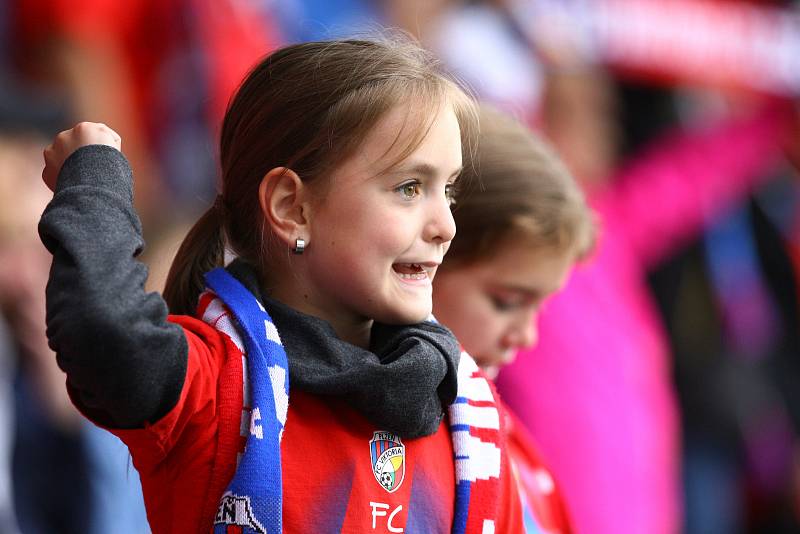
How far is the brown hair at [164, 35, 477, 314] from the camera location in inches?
57.0

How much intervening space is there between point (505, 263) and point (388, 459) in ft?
2.16

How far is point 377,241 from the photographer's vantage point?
1.42 meters

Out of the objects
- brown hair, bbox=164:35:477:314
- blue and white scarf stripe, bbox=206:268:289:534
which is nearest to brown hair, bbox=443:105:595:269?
brown hair, bbox=164:35:477:314

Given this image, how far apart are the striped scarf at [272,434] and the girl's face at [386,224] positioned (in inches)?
4.4

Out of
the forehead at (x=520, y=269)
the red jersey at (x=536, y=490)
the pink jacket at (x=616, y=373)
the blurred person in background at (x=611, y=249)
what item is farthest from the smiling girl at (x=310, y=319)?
the pink jacket at (x=616, y=373)

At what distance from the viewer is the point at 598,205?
161 inches

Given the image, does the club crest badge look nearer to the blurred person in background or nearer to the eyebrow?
the eyebrow

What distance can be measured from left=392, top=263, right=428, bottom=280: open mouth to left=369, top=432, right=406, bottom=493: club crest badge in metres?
0.19

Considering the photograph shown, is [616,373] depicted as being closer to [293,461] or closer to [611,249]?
[611,249]

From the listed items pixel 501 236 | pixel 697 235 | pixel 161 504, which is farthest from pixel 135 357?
pixel 697 235

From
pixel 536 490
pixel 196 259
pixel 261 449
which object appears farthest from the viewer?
pixel 536 490

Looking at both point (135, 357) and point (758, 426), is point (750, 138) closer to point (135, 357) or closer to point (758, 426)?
point (758, 426)

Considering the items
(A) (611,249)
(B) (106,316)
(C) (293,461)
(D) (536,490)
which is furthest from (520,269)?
(A) (611,249)

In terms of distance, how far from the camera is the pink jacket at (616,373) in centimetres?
297
